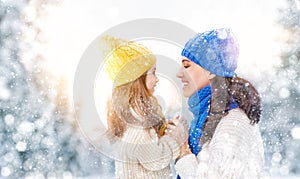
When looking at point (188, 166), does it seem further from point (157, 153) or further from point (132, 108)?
point (132, 108)

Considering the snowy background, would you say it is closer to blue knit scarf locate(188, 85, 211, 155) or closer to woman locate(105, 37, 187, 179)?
woman locate(105, 37, 187, 179)

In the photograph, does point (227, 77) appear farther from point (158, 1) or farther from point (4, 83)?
point (4, 83)

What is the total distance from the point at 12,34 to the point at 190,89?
184 inches

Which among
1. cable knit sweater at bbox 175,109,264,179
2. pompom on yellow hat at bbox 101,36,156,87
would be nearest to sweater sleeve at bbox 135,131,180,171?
cable knit sweater at bbox 175,109,264,179

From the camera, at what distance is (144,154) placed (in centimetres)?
180

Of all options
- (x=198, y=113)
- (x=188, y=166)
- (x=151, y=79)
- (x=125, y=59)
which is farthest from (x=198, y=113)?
(x=125, y=59)

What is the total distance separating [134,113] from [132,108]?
Answer: 0.08 ft

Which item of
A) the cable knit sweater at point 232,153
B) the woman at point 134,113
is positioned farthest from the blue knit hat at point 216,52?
the woman at point 134,113

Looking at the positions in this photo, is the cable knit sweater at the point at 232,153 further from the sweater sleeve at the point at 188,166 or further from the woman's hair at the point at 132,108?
the woman's hair at the point at 132,108

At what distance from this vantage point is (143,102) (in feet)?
6.23

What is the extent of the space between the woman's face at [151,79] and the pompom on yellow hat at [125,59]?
0.02m

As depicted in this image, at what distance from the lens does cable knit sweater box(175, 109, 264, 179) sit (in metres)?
1.47

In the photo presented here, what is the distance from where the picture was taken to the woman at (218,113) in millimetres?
1482

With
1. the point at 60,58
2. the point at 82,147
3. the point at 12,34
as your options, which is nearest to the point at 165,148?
the point at 60,58
